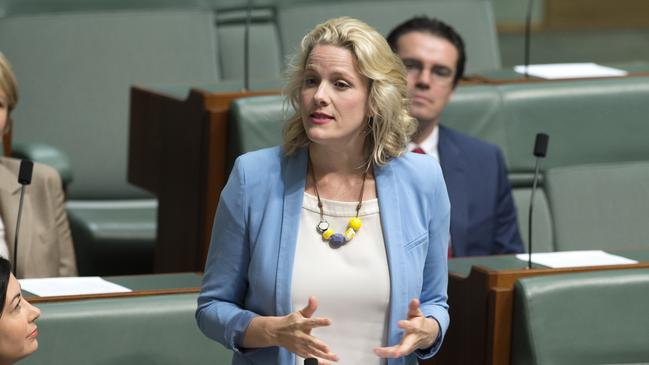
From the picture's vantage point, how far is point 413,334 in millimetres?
1371

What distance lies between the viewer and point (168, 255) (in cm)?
235

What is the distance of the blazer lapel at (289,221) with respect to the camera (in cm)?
138

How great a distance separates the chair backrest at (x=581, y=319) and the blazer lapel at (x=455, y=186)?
49 cm

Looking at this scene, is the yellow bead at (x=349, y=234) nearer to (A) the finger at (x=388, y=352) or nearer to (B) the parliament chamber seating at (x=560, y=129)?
(A) the finger at (x=388, y=352)

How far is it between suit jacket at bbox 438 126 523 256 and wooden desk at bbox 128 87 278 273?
0.32 metres

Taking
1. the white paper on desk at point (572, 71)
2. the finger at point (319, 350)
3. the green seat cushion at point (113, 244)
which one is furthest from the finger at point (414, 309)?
the green seat cushion at point (113, 244)

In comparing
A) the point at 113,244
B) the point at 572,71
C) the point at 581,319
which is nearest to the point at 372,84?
the point at 581,319

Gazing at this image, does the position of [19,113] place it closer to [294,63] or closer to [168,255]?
[168,255]

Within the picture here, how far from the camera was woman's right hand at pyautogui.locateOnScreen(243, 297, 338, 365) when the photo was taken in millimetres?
1309

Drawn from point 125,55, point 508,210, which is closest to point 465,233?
point 508,210

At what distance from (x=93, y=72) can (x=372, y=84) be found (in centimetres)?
169

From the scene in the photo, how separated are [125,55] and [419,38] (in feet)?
3.31

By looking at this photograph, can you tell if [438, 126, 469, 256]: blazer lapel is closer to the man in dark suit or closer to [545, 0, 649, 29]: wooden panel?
the man in dark suit

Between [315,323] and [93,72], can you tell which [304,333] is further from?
[93,72]
